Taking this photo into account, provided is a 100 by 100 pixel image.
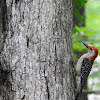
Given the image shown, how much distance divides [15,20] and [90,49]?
2854 millimetres

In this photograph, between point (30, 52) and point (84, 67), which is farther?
point (84, 67)

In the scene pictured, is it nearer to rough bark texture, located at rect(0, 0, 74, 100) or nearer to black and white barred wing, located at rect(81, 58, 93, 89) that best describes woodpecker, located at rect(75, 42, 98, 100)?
black and white barred wing, located at rect(81, 58, 93, 89)

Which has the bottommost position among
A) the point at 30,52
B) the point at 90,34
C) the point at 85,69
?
the point at 85,69

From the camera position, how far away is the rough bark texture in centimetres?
243

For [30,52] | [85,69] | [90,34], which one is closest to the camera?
[30,52]

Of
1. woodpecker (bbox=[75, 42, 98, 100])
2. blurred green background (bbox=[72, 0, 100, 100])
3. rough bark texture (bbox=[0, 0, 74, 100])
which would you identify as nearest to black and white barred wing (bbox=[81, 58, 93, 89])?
woodpecker (bbox=[75, 42, 98, 100])

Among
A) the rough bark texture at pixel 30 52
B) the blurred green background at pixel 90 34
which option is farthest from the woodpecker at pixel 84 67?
the rough bark texture at pixel 30 52

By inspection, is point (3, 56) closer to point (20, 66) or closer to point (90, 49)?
point (20, 66)

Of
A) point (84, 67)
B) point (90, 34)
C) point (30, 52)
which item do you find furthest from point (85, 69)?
point (30, 52)

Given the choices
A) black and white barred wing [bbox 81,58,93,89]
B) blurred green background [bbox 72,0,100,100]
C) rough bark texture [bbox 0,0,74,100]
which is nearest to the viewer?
rough bark texture [bbox 0,0,74,100]

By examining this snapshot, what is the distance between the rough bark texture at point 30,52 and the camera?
2434 millimetres

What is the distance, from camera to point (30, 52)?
244 cm

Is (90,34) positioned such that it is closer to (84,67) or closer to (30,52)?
(84,67)

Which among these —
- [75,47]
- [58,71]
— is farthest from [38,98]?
[75,47]
